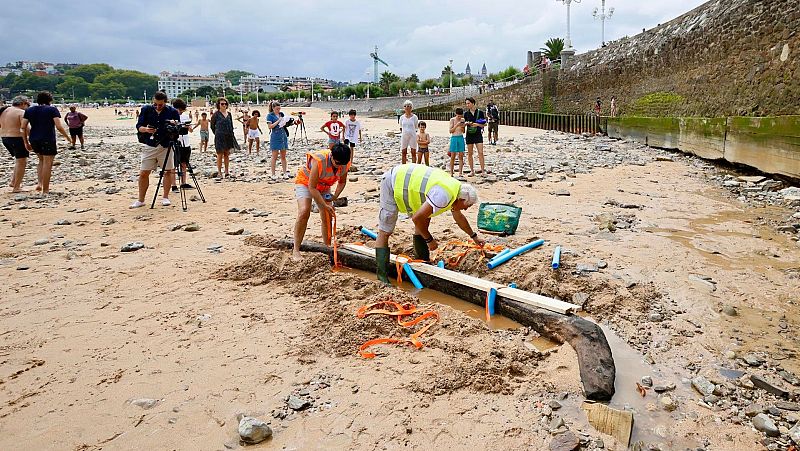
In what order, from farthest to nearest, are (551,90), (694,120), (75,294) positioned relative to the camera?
1. (551,90)
2. (694,120)
3. (75,294)

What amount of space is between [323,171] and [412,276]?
1544 millimetres

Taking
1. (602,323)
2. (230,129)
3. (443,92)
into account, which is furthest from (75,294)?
(443,92)

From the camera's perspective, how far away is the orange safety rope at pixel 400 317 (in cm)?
402

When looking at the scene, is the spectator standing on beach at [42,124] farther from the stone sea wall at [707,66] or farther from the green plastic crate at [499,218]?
the stone sea wall at [707,66]

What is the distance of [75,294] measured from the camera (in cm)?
507

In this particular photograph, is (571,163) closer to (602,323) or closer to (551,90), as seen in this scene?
(602,323)

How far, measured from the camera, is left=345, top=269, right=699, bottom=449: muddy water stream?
9.78ft

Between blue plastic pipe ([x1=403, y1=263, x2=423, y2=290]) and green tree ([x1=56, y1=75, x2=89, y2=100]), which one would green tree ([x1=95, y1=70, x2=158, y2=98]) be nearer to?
green tree ([x1=56, y1=75, x2=89, y2=100])

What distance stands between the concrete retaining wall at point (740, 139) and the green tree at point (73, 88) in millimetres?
144696

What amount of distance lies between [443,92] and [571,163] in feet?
138

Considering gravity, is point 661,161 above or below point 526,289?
above

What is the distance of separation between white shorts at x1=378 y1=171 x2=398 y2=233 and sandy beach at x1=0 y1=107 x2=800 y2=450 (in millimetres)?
630

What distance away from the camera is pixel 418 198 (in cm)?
503

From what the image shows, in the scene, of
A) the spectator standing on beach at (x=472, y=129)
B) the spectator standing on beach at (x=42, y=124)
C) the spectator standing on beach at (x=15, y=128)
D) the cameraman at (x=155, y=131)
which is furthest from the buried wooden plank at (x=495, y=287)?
the spectator standing on beach at (x=15, y=128)
